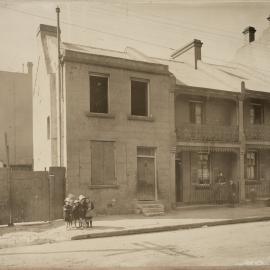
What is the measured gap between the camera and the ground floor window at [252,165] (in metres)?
23.1

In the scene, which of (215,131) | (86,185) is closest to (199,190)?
(215,131)

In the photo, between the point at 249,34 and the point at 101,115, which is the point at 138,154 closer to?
the point at 101,115

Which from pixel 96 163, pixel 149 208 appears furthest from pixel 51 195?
pixel 149 208

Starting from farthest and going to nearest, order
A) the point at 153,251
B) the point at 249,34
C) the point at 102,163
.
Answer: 1. the point at 249,34
2. the point at 102,163
3. the point at 153,251

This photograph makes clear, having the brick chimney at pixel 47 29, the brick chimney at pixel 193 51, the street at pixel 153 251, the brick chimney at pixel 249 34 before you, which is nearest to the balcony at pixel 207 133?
the brick chimney at pixel 193 51

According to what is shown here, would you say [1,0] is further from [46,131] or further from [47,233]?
[46,131]

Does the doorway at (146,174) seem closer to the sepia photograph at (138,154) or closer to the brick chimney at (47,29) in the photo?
the sepia photograph at (138,154)

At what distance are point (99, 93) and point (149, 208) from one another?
532cm

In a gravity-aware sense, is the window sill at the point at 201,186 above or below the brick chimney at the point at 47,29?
below

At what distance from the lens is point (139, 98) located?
719 inches

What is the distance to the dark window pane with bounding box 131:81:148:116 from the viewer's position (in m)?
18.1

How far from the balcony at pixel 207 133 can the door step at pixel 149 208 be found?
348cm

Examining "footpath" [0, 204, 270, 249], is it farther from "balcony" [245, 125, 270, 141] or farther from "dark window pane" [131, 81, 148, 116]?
"balcony" [245, 125, 270, 141]

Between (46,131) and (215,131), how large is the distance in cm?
843
